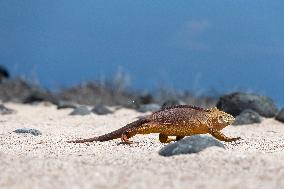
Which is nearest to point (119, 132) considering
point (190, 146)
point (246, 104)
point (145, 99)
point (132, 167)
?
point (190, 146)

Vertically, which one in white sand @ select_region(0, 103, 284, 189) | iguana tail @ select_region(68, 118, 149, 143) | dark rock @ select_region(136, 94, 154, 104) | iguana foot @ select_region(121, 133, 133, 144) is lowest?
white sand @ select_region(0, 103, 284, 189)

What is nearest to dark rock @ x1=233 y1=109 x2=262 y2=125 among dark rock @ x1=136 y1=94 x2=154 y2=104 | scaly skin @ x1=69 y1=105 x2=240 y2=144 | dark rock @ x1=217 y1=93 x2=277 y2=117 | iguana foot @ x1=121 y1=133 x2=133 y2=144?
dark rock @ x1=217 y1=93 x2=277 y2=117

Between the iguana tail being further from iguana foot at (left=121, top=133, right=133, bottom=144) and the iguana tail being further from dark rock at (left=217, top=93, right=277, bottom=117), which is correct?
dark rock at (left=217, top=93, right=277, bottom=117)

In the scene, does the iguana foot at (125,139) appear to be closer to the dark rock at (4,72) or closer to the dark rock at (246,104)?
the dark rock at (246,104)

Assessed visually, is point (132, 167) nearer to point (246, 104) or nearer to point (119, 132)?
point (119, 132)

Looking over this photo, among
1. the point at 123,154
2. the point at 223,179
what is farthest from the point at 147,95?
the point at 223,179

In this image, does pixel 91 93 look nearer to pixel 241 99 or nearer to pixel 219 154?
pixel 241 99
